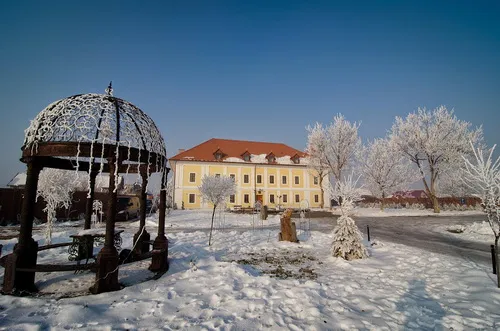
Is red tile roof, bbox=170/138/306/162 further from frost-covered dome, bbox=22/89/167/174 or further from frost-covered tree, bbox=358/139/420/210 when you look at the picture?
frost-covered dome, bbox=22/89/167/174

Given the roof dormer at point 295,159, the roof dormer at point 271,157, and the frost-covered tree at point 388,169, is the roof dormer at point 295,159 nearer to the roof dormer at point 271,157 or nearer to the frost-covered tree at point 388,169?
the roof dormer at point 271,157

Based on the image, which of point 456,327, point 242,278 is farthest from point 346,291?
point 242,278

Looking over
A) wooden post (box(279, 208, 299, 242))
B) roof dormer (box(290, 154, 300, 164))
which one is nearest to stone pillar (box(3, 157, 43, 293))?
wooden post (box(279, 208, 299, 242))

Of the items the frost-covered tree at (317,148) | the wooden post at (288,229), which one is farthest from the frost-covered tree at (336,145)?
the wooden post at (288,229)

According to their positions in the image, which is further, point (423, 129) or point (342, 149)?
point (342, 149)

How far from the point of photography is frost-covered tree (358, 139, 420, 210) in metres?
31.1

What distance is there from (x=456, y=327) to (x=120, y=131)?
283 inches

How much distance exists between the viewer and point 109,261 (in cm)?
503

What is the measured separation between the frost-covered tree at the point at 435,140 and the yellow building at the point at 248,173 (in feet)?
48.4

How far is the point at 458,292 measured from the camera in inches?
213

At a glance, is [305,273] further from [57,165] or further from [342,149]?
[342,149]

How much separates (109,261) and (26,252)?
5.81ft

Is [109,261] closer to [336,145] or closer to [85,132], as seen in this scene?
[85,132]

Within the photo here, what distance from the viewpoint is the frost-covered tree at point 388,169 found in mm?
31109
